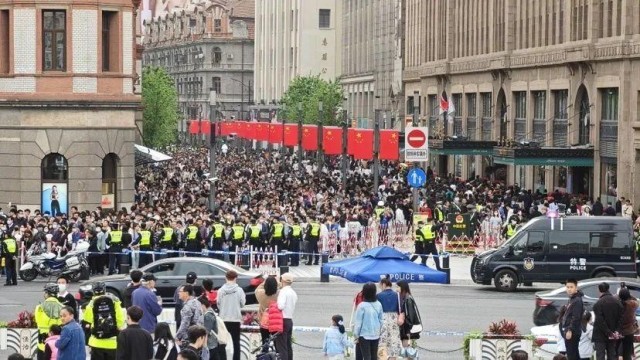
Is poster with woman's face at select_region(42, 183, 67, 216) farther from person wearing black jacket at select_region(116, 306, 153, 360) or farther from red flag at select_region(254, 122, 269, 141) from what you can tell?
red flag at select_region(254, 122, 269, 141)

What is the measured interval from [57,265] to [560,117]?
107ft

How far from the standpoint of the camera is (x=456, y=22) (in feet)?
309

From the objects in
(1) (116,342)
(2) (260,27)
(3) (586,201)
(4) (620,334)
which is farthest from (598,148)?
(2) (260,27)

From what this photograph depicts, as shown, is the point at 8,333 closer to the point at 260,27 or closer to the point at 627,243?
the point at 627,243

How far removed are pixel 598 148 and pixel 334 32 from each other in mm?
92677

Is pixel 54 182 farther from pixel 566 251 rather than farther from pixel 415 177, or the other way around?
pixel 566 251

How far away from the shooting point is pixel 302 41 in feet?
505

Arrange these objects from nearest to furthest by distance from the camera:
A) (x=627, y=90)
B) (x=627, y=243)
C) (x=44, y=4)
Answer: (x=627, y=243) < (x=44, y=4) < (x=627, y=90)

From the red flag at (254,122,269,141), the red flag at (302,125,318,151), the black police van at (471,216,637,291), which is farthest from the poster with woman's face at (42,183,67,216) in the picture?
the red flag at (254,122,269,141)

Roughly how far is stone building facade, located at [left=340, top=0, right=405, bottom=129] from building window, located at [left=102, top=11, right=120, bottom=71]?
54.7m

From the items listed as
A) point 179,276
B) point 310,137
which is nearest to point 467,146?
point 310,137

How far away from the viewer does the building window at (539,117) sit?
234 ft

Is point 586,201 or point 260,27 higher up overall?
point 260,27

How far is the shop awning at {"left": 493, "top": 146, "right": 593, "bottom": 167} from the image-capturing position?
201ft
